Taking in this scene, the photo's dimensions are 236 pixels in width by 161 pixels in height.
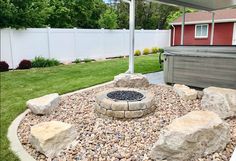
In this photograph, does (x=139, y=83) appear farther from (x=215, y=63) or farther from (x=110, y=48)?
(x=110, y=48)

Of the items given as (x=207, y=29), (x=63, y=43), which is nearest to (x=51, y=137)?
(x=63, y=43)

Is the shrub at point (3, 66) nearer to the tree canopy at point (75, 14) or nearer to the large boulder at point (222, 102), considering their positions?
the tree canopy at point (75, 14)

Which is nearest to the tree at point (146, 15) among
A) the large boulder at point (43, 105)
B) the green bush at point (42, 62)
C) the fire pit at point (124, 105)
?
the green bush at point (42, 62)

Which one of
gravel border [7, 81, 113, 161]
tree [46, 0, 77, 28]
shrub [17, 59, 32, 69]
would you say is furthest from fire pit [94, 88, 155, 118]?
tree [46, 0, 77, 28]

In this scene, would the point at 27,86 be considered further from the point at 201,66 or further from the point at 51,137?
the point at 201,66

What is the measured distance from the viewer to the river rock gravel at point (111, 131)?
3.13m

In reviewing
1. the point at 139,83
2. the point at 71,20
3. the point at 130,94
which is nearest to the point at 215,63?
the point at 139,83

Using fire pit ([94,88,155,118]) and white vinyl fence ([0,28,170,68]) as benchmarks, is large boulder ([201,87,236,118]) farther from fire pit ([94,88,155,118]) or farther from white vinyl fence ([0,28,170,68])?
white vinyl fence ([0,28,170,68])

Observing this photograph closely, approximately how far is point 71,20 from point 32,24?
5.96 metres

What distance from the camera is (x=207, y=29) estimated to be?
17734 millimetres

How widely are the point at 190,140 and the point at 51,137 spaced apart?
1.71 meters

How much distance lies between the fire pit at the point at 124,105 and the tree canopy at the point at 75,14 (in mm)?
3934

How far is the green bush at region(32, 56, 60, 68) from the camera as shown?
34.1 ft

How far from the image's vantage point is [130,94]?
4.63 m
